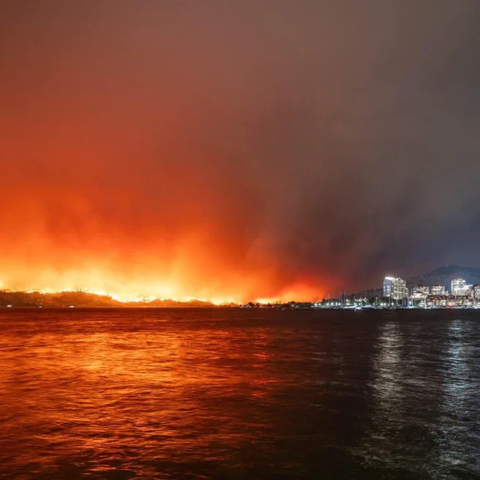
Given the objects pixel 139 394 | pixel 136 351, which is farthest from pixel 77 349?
pixel 139 394

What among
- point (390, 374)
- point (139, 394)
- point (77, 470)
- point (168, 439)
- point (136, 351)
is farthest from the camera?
point (136, 351)

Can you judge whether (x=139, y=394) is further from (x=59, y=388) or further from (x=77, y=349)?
(x=77, y=349)

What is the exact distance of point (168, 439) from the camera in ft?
61.1

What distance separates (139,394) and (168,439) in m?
9.73

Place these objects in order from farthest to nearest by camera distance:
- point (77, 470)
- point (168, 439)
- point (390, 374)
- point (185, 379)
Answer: point (390, 374), point (185, 379), point (168, 439), point (77, 470)

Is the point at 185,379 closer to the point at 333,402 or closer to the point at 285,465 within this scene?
the point at 333,402

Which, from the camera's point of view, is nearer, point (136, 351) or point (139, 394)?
point (139, 394)

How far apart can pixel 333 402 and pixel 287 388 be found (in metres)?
A: 4.29

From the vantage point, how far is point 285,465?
1585cm

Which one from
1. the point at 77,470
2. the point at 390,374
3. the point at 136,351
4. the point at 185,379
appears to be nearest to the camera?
the point at 77,470

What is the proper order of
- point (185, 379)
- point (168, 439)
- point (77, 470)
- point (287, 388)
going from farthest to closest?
point (185, 379), point (287, 388), point (168, 439), point (77, 470)

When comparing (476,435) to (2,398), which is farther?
(2,398)

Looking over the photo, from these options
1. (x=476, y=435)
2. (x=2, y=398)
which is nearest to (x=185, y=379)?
(x=2, y=398)

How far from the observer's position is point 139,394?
27766 mm
